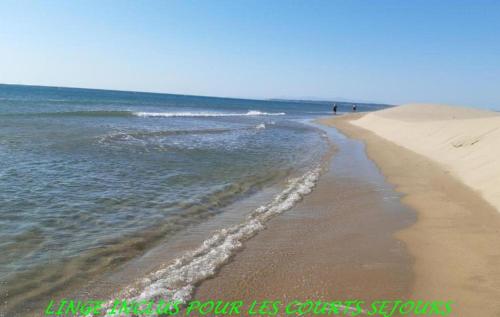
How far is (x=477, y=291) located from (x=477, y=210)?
13.9ft

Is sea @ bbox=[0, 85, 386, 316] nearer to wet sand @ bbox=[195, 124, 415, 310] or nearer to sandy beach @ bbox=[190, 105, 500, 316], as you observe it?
wet sand @ bbox=[195, 124, 415, 310]

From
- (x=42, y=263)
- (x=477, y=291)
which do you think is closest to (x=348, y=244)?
(x=477, y=291)

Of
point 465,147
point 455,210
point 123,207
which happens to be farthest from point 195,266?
point 465,147

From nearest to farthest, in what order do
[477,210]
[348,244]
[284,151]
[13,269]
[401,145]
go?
[13,269], [348,244], [477,210], [284,151], [401,145]

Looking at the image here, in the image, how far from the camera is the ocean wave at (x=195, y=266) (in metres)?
4.93

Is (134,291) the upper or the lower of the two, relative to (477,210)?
lower

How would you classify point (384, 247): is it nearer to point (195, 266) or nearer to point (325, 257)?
point (325, 257)

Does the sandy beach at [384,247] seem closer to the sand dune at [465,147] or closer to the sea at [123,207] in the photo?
the sand dune at [465,147]

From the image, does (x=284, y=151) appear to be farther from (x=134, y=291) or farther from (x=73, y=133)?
(x=134, y=291)

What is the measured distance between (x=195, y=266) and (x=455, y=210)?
6.36m

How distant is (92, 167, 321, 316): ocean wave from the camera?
4.93 metres

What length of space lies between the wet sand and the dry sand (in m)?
0.37

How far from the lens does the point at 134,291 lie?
5035 millimetres

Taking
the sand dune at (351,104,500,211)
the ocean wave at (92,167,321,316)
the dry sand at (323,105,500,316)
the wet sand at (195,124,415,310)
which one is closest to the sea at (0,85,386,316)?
the ocean wave at (92,167,321,316)
